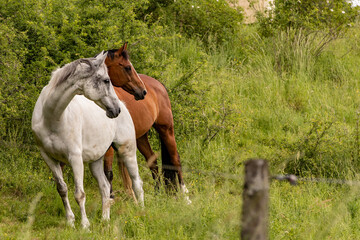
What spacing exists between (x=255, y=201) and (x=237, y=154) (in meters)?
5.93

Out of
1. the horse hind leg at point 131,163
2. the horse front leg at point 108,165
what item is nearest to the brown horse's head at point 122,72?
the horse hind leg at point 131,163

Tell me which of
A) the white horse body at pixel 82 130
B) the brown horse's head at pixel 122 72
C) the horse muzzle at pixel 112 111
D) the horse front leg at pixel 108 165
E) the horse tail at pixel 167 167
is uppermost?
the brown horse's head at pixel 122 72

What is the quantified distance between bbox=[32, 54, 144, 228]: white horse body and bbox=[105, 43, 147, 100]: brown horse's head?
501 mm

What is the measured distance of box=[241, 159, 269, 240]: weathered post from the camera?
7.94 ft

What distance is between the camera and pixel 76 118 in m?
5.67

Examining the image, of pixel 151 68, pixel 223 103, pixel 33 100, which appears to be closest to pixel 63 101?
pixel 33 100

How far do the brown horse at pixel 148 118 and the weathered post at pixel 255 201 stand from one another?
391cm

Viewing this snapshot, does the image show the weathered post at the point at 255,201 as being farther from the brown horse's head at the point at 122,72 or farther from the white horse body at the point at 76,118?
the brown horse's head at the point at 122,72

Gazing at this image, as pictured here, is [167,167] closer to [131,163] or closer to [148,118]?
[148,118]

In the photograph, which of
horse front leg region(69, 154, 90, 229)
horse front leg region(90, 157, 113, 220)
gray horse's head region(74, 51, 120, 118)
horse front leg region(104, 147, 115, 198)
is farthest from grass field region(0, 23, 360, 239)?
gray horse's head region(74, 51, 120, 118)

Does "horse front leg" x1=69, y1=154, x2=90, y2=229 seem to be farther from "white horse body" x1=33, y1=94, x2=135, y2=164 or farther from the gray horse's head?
the gray horse's head

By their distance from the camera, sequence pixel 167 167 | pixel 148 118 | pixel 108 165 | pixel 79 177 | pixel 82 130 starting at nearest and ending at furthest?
pixel 79 177
pixel 82 130
pixel 108 165
pixel 148 118
pixel 167 167

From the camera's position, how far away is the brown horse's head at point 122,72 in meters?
6.36

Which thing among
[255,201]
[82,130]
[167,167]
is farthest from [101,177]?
[255,201]
